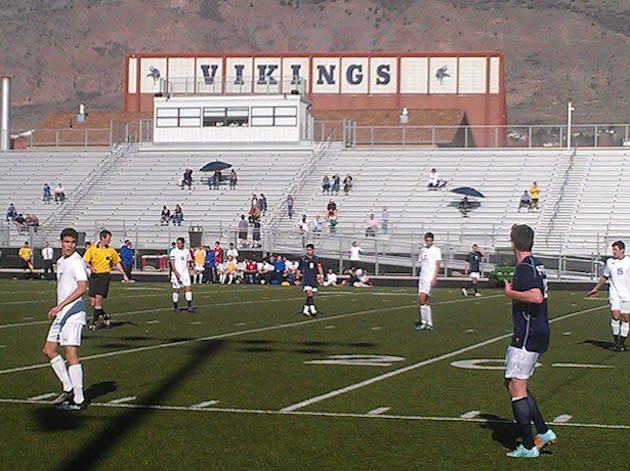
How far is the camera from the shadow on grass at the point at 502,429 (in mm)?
11367

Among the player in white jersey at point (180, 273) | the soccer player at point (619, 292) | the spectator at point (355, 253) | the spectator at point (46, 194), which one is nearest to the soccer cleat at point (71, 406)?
the soccer player at point (619, 292)

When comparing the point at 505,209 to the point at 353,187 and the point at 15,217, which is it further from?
the point at 15,217

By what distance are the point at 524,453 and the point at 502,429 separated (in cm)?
137

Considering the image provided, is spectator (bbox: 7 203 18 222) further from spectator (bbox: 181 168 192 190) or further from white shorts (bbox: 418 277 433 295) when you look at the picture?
white shorts (bbox: 418 277 433 295)

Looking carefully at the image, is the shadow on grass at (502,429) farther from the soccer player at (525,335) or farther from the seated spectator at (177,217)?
the seated spectator at (177,217)

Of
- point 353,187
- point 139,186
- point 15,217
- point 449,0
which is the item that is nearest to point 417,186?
point 353,187

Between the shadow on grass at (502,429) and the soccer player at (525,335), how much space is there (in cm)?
50

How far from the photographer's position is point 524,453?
10633 mm

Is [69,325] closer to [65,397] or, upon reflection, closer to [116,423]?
[65,397]

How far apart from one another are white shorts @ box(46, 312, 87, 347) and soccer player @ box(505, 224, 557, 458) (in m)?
4.14

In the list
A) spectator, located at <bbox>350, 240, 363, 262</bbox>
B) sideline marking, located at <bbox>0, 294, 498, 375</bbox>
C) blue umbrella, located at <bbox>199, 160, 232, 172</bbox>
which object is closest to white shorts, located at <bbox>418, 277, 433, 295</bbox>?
sideline marking, located at <bbox>0, 294, 498, 375</bbox>

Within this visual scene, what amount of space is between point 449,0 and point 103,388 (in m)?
177

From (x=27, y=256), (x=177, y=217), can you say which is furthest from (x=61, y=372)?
(x=177, y=217)

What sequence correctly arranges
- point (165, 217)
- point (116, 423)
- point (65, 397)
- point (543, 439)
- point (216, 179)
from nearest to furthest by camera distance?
point (543, 439) → point (116, 423) → point (65, 397) → point (165, 217) → point (216, 179)
